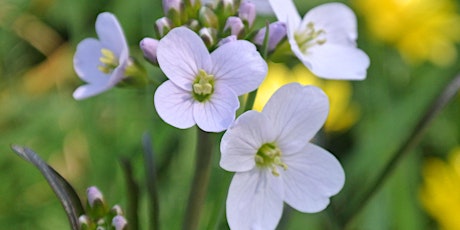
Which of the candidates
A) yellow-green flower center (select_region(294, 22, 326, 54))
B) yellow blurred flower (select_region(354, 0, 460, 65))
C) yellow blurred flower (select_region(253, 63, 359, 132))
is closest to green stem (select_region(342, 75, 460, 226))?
yellow-green flower center (select_region(294, 22, 326, 54))

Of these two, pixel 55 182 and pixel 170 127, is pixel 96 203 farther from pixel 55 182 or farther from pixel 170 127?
pixel 170 127

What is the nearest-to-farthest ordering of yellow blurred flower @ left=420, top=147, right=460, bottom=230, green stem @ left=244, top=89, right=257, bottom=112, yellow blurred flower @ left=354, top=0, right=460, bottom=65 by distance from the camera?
green stem @ left=244, top=89, right=257, bottom=112, yellow blurred flower @ left=420, top=147, right=460, bottom=230, yellow blurred flower @ left=354, top=0, right=460, bottom=65

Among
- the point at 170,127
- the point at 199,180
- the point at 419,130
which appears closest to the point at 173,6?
the point at 199,180

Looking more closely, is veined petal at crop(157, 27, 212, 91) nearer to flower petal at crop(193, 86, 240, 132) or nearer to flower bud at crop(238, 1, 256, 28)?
flower petal at crop(193, 86, 240, 132)

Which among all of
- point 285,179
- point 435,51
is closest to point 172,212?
point 285,179

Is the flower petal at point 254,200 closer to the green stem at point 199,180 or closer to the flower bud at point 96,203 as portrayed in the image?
the green stem at point 199,180

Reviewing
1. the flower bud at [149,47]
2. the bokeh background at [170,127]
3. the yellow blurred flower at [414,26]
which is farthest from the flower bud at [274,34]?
the yellow blurred flower at [414,26]
